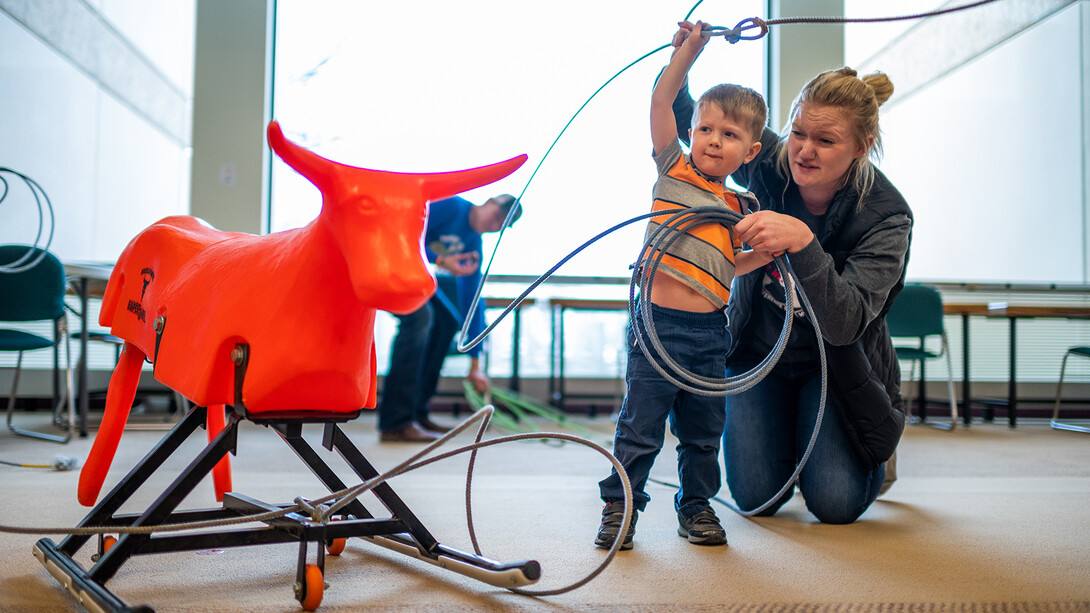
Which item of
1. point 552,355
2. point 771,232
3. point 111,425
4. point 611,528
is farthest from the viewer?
point 552,355

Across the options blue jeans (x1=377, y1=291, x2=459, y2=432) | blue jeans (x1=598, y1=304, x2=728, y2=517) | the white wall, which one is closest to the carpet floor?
blue jeans (x1=598, y1=304, x2=728, y2=517)

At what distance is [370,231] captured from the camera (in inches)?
33.7

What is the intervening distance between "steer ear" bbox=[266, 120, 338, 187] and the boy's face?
87 centimetres

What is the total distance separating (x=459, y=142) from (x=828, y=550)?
3809 mm

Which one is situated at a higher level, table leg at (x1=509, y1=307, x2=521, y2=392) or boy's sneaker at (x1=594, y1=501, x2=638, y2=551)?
Answer: table leg at (x1=509, y1=307, x2=521, y2=392)

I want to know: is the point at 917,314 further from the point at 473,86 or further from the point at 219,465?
the point at 219,465

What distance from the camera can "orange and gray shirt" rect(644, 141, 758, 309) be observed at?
58.5 inches

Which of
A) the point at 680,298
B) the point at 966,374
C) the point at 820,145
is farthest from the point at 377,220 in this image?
the point at 966,374

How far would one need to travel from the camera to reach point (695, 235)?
150 centimetres

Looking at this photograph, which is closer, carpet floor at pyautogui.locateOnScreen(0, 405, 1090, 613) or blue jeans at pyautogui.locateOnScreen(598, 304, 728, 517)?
carpet floor at pyautogui.locateOnScreen(0, 405, 1090, 613)

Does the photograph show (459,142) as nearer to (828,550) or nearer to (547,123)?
(547,123)

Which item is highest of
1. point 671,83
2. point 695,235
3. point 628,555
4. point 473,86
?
point 473,86

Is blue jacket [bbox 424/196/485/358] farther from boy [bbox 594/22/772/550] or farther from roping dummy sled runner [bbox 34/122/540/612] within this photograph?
roping dummy sled runner [bbox 34/122/540/612]

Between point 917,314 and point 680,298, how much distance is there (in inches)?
135
